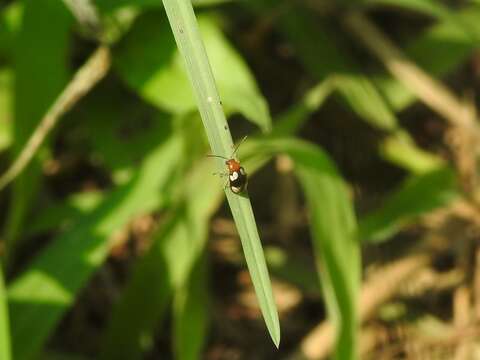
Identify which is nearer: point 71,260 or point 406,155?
point 71,260

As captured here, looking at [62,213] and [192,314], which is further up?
[62,213]

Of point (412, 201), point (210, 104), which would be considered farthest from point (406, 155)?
point (210, 104)

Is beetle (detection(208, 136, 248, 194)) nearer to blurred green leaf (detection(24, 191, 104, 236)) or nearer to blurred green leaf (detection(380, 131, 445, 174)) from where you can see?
blurred green leaf (detection(24, 191, 104, 236))

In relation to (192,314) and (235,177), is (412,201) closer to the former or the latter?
(192,314)

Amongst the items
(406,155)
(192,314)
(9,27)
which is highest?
(9,27)

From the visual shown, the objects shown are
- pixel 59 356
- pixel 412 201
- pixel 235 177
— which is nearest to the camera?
pixel 235 177

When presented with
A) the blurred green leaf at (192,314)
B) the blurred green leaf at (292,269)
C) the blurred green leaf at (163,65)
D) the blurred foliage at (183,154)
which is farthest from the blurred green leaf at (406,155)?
the blurred green leaf at (192,314)
